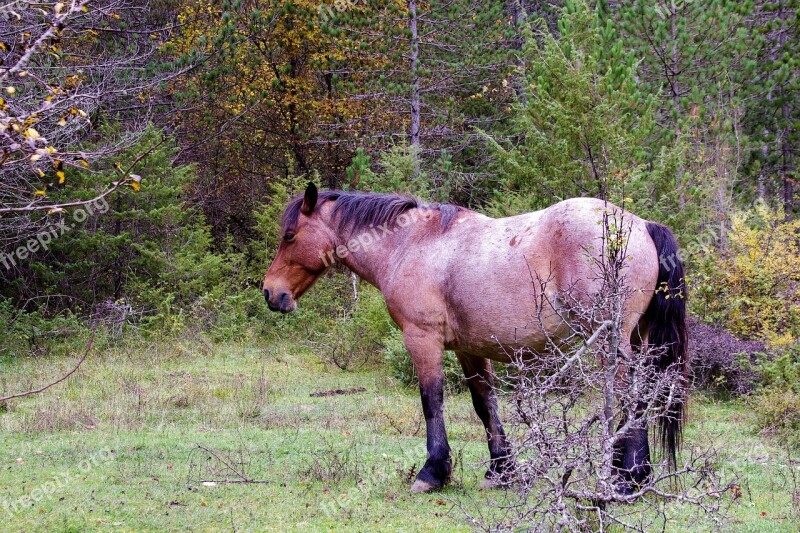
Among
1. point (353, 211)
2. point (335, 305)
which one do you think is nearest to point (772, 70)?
point (335, 305)

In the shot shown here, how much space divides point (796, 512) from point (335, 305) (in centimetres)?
1168

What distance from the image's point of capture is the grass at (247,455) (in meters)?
5.36

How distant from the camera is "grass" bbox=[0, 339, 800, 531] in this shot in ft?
17.6

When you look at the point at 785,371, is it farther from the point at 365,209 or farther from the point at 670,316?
the point at 365,209

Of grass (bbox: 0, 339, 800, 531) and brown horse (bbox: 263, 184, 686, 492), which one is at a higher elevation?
brown horse (bbox: 263, 184, 686, 492)

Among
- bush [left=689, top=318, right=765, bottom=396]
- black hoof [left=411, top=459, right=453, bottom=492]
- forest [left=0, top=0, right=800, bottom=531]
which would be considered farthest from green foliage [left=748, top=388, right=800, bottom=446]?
black hoof [left=411, top=459, right=453, bottom=492]

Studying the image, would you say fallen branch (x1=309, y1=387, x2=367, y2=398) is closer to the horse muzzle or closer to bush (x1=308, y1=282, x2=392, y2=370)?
bush (x1=308, y1=282, x2=392, y2=370)

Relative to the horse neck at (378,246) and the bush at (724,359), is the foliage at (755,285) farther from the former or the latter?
the horse neck at (378,246)

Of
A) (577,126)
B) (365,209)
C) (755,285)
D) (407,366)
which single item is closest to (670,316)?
(365,209)

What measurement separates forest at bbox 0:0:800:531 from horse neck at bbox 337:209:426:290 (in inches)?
13.2

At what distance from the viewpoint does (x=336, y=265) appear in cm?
723

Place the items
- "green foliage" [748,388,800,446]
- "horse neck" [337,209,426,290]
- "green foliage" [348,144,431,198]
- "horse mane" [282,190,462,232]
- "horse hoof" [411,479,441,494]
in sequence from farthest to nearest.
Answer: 1. "green foliage" [348,144,431,198]
2. "green foliage" [748,388,800,446]
3. "horse mane" [282,190,462,232]
4. "horse neck" [337,209,426,290]
5. "horse hoof" [411,479,441,494]

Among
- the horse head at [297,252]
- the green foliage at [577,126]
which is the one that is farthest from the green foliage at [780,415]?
the green foliage at [577,126]

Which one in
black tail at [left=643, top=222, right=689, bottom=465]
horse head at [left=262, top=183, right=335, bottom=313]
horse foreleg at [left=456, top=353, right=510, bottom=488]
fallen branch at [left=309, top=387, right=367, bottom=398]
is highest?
horse head at [left=262, top=183, right=335, bottom=313]
